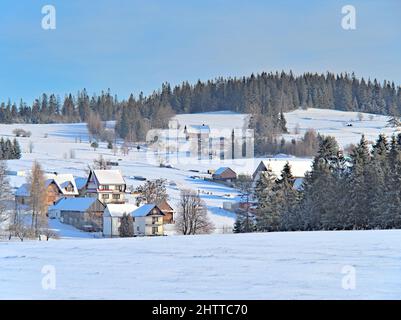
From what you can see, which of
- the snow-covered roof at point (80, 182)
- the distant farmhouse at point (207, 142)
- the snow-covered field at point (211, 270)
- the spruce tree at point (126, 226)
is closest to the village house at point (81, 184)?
the snow-covered roof at point (80, 182)

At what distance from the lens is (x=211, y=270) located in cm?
1009

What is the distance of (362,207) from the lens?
29.2 meters

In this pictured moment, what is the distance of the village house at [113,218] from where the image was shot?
50.2 metres

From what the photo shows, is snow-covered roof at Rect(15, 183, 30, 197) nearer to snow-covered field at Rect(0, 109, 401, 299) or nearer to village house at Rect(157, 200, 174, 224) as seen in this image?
village house at Rect(157, 200, 174, 224)

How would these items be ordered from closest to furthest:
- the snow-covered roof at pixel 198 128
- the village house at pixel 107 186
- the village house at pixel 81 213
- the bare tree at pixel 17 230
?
the bare tree at pixel 17 230 → the village house at pixel 81 213 → the village house at pixel 107 186 → the snow-covered roof at pixel 198 128

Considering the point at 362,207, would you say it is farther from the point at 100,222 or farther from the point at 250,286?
the point at 100,222

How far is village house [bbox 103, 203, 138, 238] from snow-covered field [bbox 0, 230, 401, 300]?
35528 millimetres

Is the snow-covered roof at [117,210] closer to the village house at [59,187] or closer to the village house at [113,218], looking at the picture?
the village house at [113,218]

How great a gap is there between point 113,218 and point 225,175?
34.2 m

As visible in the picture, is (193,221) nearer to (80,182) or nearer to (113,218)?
(113,218)

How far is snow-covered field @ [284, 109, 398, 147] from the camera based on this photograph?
110444mm

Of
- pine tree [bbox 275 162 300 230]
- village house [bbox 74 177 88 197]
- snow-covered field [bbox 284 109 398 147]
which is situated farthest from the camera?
snow-covered field [bbox 284 109 398 147]

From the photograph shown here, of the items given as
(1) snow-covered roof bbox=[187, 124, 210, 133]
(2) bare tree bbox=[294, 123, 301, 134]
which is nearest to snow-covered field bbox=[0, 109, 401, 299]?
(1) snow-covered roof bbox=[187, 124, 210, 133]
